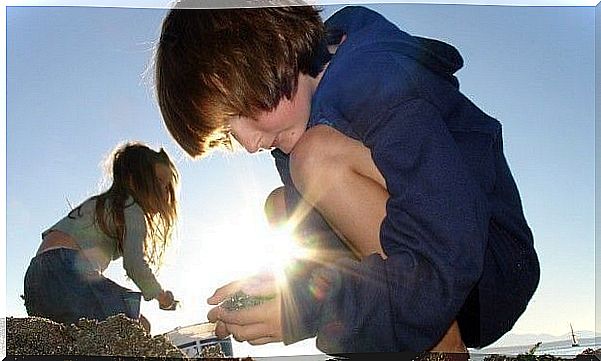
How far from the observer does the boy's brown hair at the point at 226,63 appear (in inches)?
120

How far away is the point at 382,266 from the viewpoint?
299 cm

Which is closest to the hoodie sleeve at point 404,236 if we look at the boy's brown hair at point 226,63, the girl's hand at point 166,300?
the boy's brown hair at point 226,63

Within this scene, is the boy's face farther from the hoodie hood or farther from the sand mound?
the sand mound

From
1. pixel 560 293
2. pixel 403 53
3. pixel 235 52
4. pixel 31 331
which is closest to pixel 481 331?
pixel 560 293

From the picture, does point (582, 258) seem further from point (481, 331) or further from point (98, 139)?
point (98, 139)

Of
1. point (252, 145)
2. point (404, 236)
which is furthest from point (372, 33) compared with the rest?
point (404, 236)

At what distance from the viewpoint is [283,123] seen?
3.07 meters

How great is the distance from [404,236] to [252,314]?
48 cm

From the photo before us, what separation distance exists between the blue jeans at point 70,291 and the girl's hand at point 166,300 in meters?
0.06

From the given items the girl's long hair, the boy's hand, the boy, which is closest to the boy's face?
the boy

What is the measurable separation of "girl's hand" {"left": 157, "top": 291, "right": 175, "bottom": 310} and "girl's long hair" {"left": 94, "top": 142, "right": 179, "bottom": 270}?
8cm

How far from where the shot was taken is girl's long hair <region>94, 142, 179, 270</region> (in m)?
3.14

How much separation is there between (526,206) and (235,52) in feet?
3.05

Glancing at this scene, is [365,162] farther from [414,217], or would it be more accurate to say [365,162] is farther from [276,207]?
[276,207]
